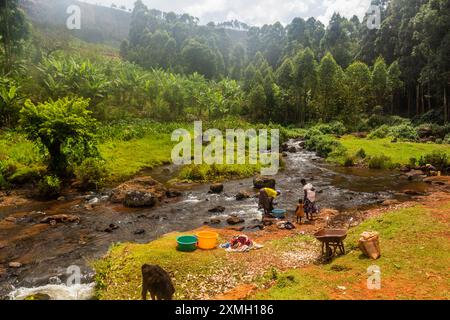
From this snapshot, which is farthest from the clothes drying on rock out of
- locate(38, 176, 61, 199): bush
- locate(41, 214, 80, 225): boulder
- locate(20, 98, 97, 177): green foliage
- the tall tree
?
the tall tree

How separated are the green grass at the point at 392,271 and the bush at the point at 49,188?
710 inches

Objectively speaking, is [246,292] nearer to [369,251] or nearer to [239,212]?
A: [369,251]

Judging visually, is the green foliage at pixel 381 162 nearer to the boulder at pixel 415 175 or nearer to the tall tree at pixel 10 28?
the boulder at pixel 415 175

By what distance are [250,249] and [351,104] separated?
5200cm

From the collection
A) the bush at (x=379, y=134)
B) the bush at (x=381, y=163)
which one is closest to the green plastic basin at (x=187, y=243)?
the bush at (x=381, y=163)

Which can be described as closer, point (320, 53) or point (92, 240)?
point (92, 240)

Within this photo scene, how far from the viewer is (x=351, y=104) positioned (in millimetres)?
62000

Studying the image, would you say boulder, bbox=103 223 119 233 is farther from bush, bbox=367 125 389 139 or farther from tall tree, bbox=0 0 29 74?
bush, bbox=367 125 389 139

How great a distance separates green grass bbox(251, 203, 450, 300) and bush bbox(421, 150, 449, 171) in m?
19.8

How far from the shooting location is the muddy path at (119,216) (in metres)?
14.9

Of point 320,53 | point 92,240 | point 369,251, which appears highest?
point 320,53
